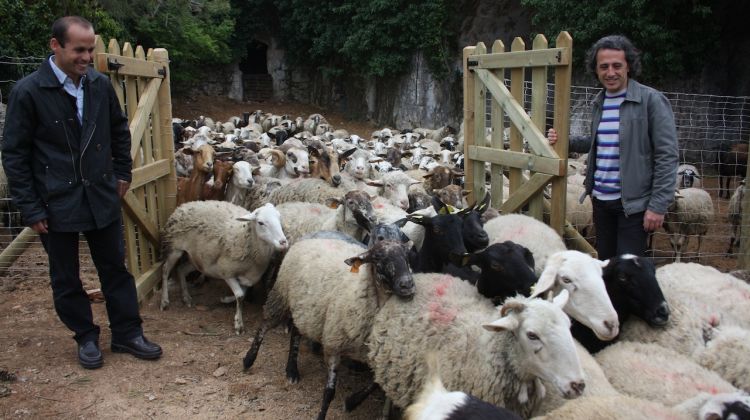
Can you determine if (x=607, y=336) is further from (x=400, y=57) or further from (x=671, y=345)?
(x=400, y=57)

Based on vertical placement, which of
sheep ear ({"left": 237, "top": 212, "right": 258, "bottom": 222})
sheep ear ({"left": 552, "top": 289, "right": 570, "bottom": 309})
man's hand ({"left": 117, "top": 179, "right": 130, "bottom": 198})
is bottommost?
sheep ear ({"left": 552, "top": 289, "right": 570, "bottom": 309})

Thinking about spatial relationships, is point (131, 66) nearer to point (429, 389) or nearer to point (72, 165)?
point (72, 165)

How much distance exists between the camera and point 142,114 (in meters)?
5.49

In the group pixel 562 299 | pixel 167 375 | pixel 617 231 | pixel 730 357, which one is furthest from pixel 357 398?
pixel 730 357

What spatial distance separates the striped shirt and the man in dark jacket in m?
3.31

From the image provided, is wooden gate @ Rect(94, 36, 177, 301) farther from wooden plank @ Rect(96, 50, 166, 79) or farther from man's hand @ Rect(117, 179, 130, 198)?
man's hand @ Rect(117, 179, 130, 198)

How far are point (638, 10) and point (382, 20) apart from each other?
426 inches

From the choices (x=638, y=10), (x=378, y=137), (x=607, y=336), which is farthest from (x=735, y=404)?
(x=378, y=137)

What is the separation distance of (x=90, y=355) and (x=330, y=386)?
5.89 feet

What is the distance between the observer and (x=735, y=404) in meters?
2.18

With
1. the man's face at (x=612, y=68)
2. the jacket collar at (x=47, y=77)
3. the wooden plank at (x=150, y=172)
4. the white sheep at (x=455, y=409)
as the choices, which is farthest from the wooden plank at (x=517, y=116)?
the jacket collar at (x=47, y=77)

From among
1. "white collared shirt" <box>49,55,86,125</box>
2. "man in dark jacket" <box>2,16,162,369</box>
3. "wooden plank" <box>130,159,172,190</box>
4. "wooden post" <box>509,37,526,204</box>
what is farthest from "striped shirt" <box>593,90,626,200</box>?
"wooden plank" <box>130,159,172,190</box>

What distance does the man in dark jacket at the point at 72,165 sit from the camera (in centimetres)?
381

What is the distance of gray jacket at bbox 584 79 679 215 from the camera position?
12.2 feet
